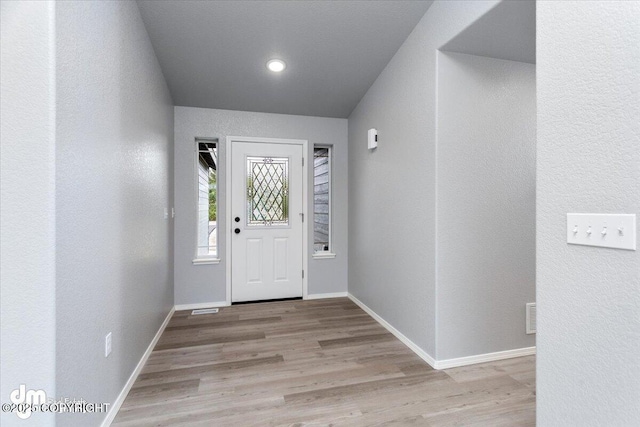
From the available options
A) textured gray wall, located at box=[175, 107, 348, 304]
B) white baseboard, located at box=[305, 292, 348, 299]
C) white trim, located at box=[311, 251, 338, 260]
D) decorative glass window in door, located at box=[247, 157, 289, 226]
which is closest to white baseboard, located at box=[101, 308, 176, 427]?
textured gray wall, located at box=[175, 107, 348, 304]

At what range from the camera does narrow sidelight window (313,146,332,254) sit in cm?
394

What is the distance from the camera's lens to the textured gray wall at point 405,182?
2.08m

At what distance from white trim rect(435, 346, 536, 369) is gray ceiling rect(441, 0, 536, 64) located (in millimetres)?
2154

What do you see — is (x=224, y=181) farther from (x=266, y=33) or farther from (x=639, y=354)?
(x=639, y=354)

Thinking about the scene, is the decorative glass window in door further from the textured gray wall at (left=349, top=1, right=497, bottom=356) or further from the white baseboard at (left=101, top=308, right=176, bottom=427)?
the white baseboard at (left=101, top=308, right=176, bottom=427)

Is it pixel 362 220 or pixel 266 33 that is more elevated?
pixel 266 33

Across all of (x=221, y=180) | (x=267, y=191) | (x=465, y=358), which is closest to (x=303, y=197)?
(x=267, y=191)

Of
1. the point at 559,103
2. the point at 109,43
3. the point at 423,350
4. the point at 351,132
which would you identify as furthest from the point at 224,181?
the point at 559,103

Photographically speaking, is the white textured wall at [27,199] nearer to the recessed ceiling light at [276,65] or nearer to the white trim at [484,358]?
the recessed ceiling light at [276,65]

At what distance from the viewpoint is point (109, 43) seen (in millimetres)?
1566

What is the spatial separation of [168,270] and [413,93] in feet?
9.38

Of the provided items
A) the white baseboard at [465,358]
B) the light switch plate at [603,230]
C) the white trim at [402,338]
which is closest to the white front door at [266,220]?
the white trim at [402,338]

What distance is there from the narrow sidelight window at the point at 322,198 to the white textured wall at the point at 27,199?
118 inches

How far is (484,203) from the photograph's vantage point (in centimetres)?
214
